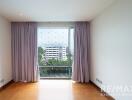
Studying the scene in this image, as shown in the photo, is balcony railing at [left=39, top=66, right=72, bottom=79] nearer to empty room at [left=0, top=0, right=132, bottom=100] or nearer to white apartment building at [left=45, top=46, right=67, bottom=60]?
empty room at [left=0, top=0, right=132, bottom=100]

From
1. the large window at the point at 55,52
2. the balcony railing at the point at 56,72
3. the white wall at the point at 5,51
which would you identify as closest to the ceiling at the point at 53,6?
the white wall at the point at 5,51

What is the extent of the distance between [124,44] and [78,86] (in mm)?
→ 2660

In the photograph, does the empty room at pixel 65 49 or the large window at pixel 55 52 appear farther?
the large window at pixel 55 52

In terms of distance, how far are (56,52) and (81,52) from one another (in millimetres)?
1030

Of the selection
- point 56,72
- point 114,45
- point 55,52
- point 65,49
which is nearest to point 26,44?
point 55,52

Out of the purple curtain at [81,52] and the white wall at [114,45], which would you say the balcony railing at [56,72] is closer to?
the purple curtain at [81,52]

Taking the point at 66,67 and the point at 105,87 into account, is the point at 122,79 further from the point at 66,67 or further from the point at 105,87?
the point at 66,67

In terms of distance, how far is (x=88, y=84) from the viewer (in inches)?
226

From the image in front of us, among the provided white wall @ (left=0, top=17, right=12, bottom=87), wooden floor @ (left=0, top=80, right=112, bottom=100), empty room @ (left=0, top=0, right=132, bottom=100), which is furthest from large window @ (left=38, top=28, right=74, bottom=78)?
white wall @ (left=0, top=17, right=12, bottom=87)

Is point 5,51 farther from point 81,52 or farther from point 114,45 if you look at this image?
point 114,45

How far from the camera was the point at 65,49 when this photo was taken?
6.45 meters

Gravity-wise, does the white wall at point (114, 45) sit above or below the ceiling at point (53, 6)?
below

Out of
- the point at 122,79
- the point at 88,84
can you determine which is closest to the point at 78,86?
the point at 88,84

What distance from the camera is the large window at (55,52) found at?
6.36m
